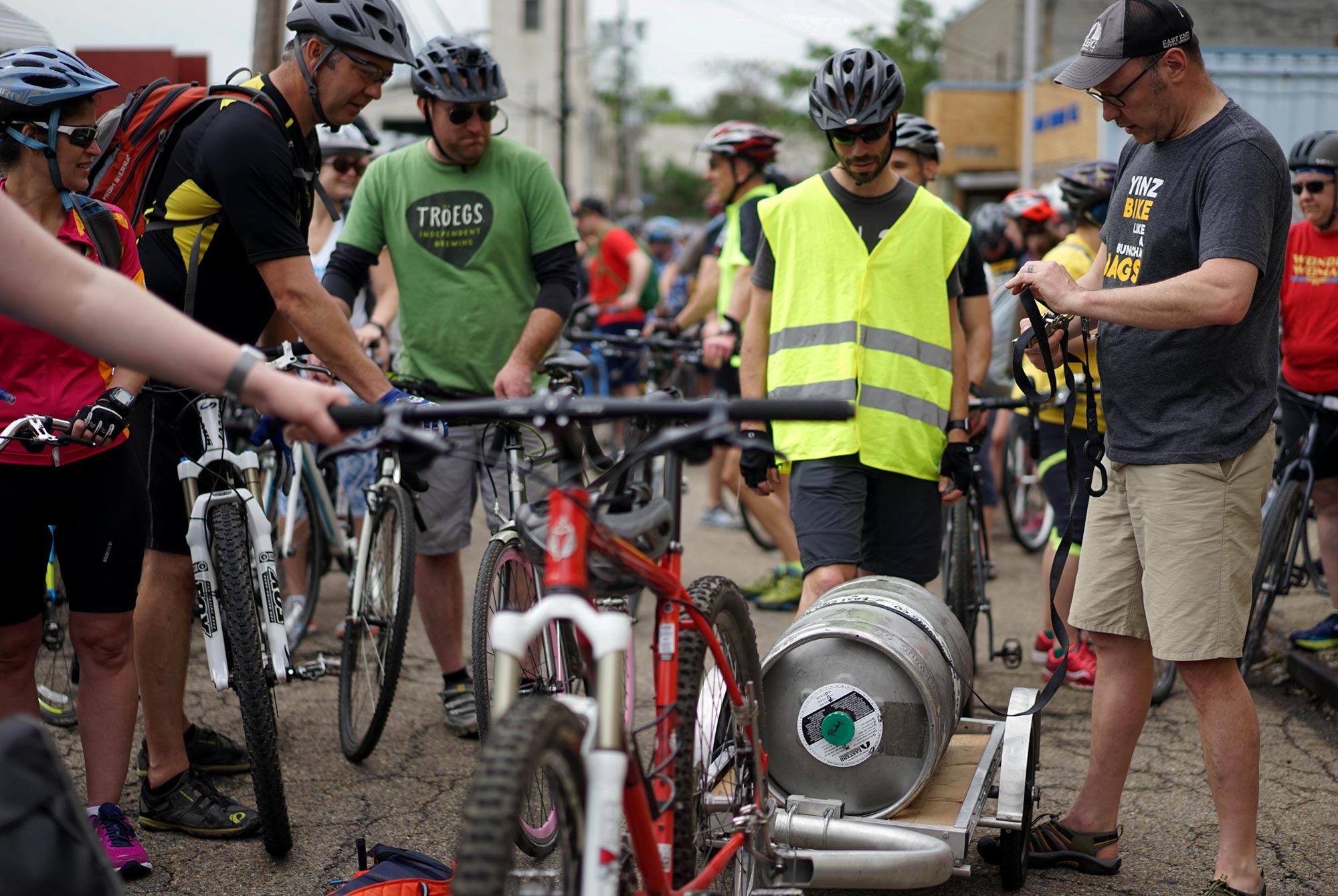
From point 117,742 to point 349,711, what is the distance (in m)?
1.04

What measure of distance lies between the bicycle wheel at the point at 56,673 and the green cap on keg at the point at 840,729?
3.02 meters

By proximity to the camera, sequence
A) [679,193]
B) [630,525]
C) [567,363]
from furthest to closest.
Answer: [679,193] < [567,363] < [630,525]

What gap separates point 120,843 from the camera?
11.9ft

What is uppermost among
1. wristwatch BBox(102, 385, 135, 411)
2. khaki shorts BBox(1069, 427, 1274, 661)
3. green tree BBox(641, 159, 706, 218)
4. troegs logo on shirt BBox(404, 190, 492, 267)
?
troegs logo on shirt BBox(404, 190, 492, 267)

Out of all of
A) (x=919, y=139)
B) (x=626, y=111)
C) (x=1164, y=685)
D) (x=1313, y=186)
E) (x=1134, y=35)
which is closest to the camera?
(x=1134, y=35)

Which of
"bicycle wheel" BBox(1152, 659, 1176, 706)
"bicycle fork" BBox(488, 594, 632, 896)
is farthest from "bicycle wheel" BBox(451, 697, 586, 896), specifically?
"bicycle wheel" BBox(1152, 659, 1176, 706)

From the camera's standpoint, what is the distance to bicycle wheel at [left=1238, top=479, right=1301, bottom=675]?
5543 mm

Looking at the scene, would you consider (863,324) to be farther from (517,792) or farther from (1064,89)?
(1064,89)

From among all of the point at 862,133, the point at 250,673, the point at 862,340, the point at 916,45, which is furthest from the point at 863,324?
the point at 916,45

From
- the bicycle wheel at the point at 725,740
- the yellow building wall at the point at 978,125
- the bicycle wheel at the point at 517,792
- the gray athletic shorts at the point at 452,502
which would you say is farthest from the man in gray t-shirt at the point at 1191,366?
the yellow building wall at the point at 978,125

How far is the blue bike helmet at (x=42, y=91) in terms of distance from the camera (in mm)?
3346

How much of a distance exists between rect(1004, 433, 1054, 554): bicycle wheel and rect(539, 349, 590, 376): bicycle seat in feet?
15.8

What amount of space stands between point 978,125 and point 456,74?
20.9m

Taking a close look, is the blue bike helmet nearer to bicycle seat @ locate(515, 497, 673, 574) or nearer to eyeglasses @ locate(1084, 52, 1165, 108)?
bicycle seat @ locate(515, 497, 673, 574)
